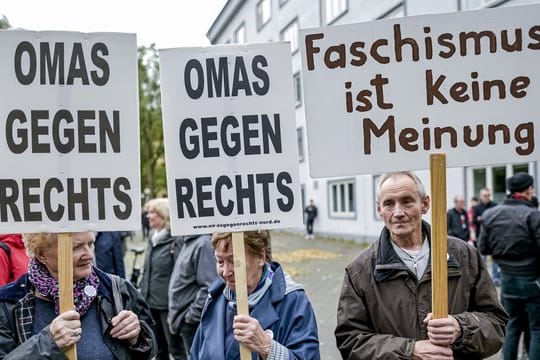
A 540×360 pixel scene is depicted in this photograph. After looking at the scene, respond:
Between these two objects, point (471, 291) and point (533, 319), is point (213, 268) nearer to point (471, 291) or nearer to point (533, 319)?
point (471, 291)

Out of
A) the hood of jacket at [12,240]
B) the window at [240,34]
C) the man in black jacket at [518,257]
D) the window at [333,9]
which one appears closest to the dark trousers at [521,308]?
the man in black jacket at [518,257]

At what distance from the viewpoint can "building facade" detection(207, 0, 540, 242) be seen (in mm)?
14031

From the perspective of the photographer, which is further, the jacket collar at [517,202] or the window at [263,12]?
the window at [263,12]

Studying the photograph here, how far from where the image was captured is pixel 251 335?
233 centimetres

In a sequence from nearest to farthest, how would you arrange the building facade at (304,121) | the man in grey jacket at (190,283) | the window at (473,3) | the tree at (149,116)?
the man in grey jacket at (190,283), the window at (473,3), the building facade at (304,121), the tree at (149,116)

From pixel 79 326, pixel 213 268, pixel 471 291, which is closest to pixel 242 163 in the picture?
pixel 79 326

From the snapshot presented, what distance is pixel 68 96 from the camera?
7.90ft

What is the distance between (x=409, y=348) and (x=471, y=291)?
450 mm

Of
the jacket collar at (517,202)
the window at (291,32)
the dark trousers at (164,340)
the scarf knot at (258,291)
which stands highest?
the window at (291,32)

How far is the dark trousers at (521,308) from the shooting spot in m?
5.04

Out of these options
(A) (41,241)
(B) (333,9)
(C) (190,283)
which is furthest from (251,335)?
(B) (333,9)

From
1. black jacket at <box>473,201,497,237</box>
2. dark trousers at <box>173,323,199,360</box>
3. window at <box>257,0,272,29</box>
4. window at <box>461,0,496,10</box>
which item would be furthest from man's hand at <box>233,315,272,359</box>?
window at <box>257,0,272,29</box>

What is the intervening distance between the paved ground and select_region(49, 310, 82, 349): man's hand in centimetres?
440

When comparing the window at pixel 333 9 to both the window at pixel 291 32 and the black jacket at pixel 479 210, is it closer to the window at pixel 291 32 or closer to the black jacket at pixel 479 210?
the window at pixel 291 32
